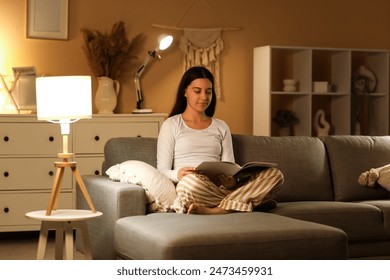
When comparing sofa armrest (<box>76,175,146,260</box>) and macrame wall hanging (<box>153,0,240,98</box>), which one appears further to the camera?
macrame wall hanging (<box>153,0,240,98</box>)

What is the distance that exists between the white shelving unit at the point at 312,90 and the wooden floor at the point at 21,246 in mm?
1963

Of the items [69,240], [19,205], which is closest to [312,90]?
[19,205]

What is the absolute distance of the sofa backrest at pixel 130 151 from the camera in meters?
4.05

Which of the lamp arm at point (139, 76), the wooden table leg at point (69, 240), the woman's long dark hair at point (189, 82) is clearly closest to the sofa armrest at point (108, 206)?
the wooden table leg at point (69, 240)

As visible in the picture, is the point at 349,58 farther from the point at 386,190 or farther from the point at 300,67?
the point at 386,190

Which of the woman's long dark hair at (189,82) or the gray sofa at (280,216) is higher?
the woman's long dark hair at (189,82)

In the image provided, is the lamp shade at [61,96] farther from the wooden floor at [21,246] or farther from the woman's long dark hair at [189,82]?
the wooden floor at [21,246]

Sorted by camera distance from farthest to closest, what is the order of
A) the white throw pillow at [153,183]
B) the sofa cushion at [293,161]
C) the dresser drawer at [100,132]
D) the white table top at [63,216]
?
the dresser drawer at [100,132]
the sofa cushion at [293,161]
the white throw pillow at [153,183]
the white table top at [63,216]

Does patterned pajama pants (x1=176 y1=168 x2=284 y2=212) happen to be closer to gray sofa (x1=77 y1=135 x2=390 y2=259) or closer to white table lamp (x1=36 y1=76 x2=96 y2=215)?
gray sofa (x1=77 y1=135 x2=390 y2=259)

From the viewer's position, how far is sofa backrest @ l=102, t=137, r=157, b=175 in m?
4.05

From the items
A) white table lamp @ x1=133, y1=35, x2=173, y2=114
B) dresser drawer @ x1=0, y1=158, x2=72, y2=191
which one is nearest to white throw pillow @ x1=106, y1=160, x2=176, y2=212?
dresser drawer @ x1=0, y1=158, x2=72, y2=191

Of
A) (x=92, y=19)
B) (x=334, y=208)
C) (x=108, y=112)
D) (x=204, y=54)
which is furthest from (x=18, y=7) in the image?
(x=334, y=208)

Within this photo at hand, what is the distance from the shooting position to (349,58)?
6.19 metres

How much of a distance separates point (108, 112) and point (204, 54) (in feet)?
3.17
